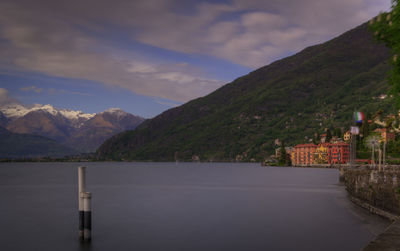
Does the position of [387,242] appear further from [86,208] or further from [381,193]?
[381,193]

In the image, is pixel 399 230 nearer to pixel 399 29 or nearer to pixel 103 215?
pixel 399 29

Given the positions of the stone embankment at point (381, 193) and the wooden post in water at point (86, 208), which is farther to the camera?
the stone embankment at point (381, 193)

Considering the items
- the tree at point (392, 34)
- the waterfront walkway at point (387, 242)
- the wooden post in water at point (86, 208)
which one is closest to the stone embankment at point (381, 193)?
the tree at point (392, 34)

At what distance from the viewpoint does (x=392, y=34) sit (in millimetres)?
29922

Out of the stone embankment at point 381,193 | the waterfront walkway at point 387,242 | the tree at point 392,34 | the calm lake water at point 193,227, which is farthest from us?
the stone embankment at point 381,193

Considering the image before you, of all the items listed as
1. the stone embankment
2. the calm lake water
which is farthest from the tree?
the calm lake water

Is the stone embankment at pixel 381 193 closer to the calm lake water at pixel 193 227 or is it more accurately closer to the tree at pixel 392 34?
the calm lake water at pixel 193 227

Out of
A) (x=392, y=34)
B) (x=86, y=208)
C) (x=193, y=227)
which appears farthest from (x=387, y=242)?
(x=193, y=227)

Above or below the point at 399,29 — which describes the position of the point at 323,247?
below

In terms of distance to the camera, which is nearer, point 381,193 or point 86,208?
point 86,208

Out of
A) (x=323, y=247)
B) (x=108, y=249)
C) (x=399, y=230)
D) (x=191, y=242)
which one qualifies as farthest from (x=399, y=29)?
(x=108, y=249)

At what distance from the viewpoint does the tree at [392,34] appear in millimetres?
28516

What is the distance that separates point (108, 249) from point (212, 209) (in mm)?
30464

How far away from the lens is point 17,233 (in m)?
40.1
